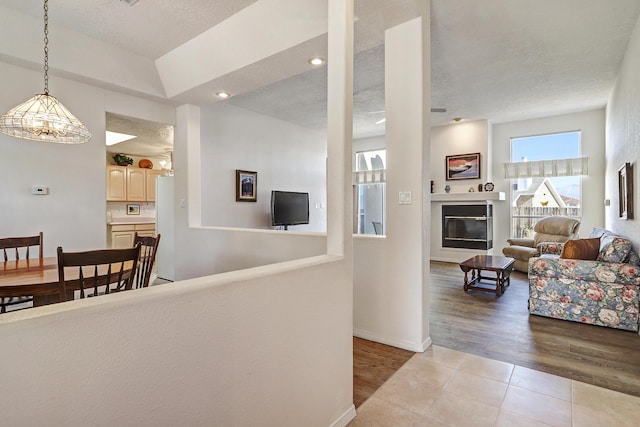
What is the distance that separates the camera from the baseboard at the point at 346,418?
1638mm

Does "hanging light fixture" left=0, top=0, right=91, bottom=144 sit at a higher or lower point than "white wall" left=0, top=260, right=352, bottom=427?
higher

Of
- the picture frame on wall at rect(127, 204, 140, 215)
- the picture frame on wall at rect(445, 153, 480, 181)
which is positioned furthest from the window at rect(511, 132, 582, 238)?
the picture frame on wall at rect(127, 204, 140, 215)

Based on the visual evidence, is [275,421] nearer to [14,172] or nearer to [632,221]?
[14,172]

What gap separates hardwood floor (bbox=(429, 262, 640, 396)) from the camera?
218 centimetres

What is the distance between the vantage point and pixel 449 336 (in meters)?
2.79

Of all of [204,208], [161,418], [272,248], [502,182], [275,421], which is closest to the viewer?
[161,418]

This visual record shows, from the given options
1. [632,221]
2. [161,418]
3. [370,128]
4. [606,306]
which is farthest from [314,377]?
[370,128]

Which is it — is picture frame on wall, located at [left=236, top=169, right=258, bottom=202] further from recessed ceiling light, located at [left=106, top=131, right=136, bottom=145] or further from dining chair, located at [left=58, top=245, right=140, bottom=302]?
dining chair, located at [left=58, top=245, right=140, bottom=302]

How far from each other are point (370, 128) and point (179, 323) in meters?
6.55

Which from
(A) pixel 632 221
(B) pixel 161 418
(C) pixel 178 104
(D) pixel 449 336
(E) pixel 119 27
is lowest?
(D) pixel 449 336

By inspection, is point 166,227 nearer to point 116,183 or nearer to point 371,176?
point 116,183

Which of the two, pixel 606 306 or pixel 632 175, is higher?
pixel 632 175

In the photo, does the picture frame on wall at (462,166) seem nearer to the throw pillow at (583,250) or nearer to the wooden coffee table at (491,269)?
the wooden coffee table at (491,269)

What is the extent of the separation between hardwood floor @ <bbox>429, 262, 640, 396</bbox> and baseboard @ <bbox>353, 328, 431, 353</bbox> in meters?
0.25
